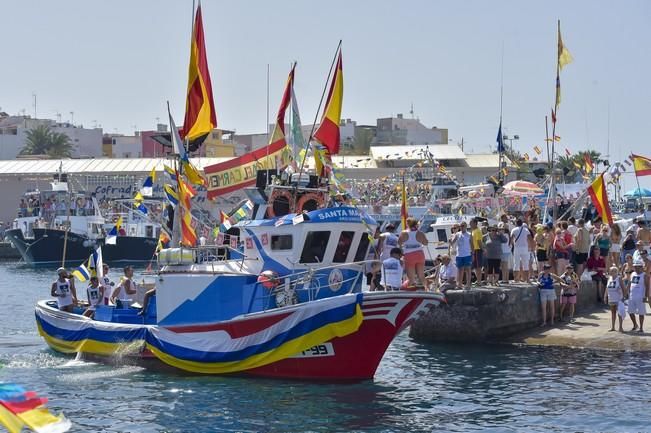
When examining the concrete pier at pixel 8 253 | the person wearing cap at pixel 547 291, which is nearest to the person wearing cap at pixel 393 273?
the person wearing cap at pixel 547 291

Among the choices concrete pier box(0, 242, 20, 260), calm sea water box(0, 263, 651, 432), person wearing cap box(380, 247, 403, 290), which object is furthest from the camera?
concrete pier box(0, 242, 20, 260)

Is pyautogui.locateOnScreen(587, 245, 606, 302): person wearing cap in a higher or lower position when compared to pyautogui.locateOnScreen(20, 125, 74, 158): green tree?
lower

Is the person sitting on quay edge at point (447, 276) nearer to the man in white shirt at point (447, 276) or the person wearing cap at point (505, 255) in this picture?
the man in white shirt at point (447, 276)

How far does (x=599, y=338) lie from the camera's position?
24.5 meters

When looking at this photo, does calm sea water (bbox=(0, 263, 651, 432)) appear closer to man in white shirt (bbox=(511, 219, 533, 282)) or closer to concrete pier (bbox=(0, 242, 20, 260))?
man in white shirt (bbox=(511, 219, 533, 282))

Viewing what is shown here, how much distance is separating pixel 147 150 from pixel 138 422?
8930 cm

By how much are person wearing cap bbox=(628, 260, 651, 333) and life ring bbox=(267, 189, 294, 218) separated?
7.78m

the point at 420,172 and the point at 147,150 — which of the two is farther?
the point at 147,150

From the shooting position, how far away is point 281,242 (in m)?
21.7

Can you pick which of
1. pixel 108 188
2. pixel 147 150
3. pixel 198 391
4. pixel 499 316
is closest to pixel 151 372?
pixel 198 391

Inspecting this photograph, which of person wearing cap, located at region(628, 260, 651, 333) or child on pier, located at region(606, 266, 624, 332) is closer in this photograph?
person wearing cap, located at region(628, 260, 651, 333)

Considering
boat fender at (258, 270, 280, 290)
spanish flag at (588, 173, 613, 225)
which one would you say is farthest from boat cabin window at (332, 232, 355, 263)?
spanish flag at (588, 173, 613, 225)

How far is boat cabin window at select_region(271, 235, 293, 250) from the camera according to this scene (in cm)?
2164

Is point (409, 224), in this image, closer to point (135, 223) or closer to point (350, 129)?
point (135, 223)
